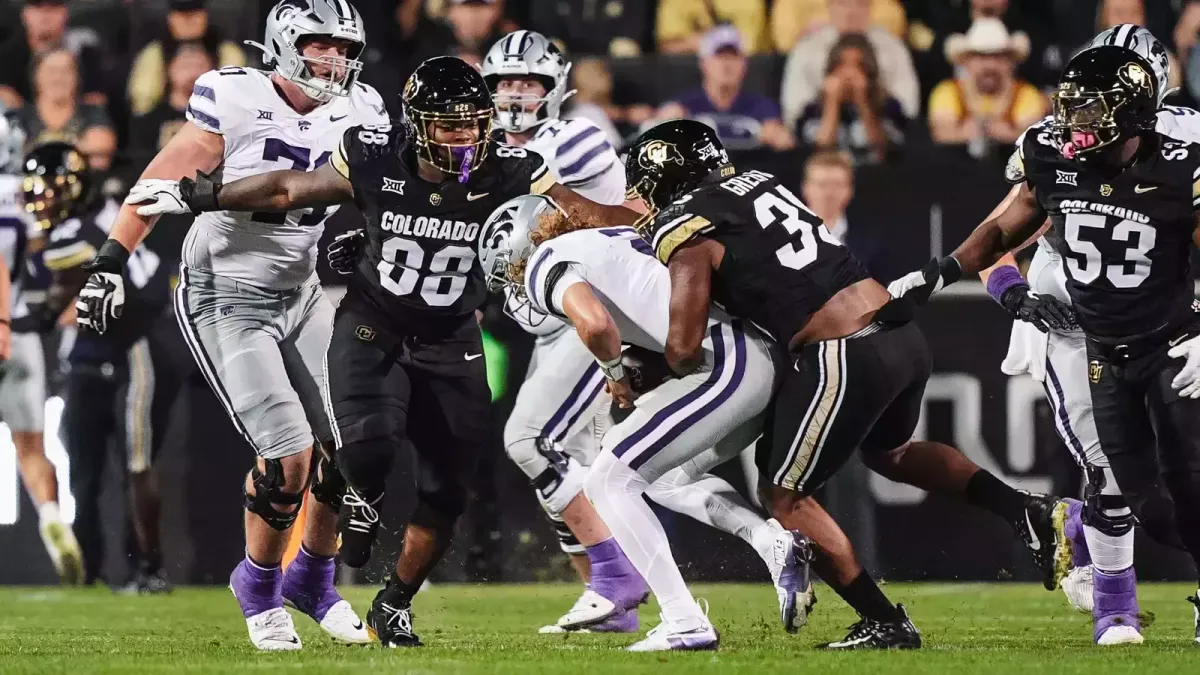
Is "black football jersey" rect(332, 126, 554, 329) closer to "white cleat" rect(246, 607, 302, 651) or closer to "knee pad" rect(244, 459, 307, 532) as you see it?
"knee pad" rect(244, 459, 307, 532)

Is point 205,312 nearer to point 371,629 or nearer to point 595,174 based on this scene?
point 371,629

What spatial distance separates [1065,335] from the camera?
6.51 m

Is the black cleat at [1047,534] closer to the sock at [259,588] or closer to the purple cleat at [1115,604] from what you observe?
the purple cleat at [1115,604]

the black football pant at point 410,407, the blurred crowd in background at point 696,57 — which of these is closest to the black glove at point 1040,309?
the black football pant at point 410,407

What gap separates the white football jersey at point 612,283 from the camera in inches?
222

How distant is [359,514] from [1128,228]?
2681mm

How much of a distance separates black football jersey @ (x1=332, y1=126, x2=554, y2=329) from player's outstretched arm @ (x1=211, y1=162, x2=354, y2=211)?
0.05 m

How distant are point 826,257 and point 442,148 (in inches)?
50.7

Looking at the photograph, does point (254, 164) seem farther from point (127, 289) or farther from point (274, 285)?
point (127, 289)

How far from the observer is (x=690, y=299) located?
5.50 meters

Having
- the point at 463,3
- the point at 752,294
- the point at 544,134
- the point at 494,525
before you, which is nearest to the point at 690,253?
the point at 752,294

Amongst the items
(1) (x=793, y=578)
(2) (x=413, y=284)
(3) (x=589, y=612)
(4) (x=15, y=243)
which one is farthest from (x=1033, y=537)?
(4) (x=15, y=243)

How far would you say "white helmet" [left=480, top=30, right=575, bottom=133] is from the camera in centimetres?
798

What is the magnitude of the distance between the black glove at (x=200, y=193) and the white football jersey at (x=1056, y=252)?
2636 mm
